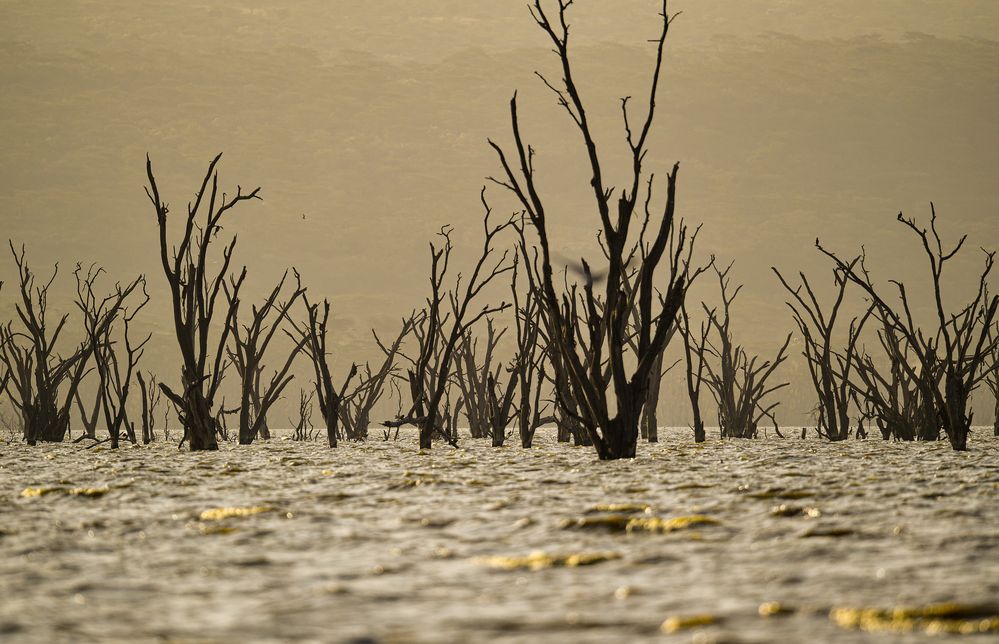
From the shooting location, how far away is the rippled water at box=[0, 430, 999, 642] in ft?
6.55

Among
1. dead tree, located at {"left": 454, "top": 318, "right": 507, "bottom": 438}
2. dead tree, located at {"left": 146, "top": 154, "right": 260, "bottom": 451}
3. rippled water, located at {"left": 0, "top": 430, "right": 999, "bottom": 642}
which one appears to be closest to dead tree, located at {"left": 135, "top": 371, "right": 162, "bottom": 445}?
dead tree, located at {"left": 146, "top": 154, "right": 260, "bottom": 451}

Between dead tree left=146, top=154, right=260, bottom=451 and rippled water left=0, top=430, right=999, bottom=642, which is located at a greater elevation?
dead tree left=146, top=154, right=260, bottom=451

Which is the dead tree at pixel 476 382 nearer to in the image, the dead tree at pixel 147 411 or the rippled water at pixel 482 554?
the dead tree at pixel 147 411

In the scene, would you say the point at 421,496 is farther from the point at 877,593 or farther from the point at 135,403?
the point at 135,403

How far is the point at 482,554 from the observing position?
9.19ft

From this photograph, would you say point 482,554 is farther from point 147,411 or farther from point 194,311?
point 147,411

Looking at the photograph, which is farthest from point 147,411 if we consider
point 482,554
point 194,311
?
point 482,554

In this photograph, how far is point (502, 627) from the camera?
193 cm

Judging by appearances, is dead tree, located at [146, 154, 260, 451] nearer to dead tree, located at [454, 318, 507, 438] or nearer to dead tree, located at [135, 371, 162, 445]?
dead tree, located at [135, 371, 162, 445]

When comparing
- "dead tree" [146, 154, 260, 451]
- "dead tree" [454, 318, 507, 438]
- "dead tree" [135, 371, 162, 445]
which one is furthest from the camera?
"dead tree" [454, 318, 507, 438]

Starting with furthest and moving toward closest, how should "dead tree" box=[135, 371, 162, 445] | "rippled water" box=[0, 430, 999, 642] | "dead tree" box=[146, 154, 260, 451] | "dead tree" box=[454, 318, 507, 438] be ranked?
1. "dead tree" box=[454, 318, 507, 438]
2. "dead tree" box=[135, 371, 162, 445]
3. "dead tree" box=[146, 154, 260, 451]
4. "rippled water" box=[0, 430, 999, 642]

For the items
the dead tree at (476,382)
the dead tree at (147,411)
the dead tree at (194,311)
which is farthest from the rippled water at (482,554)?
the dead tree at (476,382)

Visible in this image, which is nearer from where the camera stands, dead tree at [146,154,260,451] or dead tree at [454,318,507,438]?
dead tree at [146,154,260,451]

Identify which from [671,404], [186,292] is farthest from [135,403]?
[186,292]
